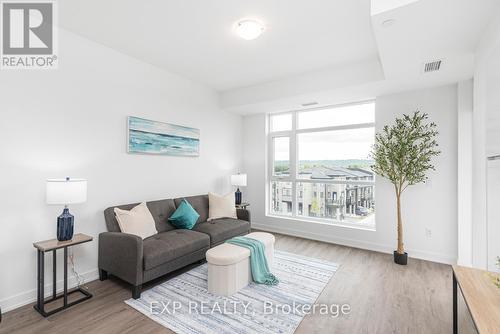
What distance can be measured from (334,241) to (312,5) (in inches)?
141

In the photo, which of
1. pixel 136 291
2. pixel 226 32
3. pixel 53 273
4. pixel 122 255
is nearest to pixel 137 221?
pixel 122 255

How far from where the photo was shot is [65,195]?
7.30 feet

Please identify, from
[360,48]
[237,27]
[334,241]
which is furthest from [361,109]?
[237,27]

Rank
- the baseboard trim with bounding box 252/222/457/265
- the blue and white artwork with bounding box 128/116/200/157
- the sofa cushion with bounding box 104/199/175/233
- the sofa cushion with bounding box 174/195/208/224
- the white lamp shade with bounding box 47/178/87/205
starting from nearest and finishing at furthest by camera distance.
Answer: the white lamp shade with bounding box 47/178/87/205 < the sofa cushion with bounding box 104/199/175/233 < the blue and white artwork with bounding box 128/116/200/157 < the baseboard trim with bounding box 252/222/457/265 < the sofa cushion with bounding box 174/195/208/224

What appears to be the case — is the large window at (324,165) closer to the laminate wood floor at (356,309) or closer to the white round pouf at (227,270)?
the laminate wood floor at (356,309)

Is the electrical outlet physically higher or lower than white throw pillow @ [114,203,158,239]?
lower

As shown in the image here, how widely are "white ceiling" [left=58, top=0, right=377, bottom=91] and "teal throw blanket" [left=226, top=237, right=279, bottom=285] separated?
238cm

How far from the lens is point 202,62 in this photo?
348 cm

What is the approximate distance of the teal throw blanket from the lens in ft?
9.06

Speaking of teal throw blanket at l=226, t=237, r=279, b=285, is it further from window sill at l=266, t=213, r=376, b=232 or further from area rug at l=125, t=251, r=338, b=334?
window sill at l=266, t=213, r=376, b=232

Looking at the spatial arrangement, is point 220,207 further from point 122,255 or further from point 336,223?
point 336,223

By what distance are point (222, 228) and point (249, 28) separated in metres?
2.55

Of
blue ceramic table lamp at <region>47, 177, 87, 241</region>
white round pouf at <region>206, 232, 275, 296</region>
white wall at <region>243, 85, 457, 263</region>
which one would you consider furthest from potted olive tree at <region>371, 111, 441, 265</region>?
blue ceramic table lamp at <region>47, 177, 87, 241</region>

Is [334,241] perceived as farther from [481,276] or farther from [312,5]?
[312,5]
